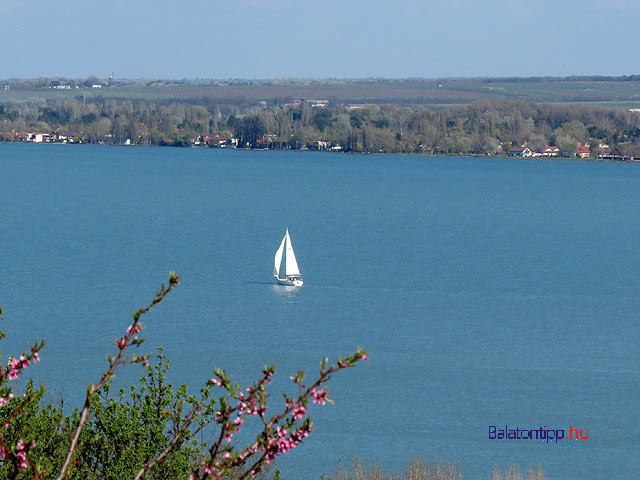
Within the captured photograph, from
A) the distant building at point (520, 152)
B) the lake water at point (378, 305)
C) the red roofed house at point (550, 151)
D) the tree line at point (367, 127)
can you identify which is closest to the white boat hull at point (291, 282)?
the lake water at point (378, 305)

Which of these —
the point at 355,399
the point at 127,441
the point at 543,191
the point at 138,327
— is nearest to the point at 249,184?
the point at 543,191

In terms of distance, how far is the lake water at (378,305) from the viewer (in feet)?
57.5

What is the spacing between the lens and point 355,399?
18.6 meters

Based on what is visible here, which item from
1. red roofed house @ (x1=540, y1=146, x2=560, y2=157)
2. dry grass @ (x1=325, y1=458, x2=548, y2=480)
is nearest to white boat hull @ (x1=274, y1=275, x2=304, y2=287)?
dry grass @ (x1=325, y1=458, x2=548, y2=480)

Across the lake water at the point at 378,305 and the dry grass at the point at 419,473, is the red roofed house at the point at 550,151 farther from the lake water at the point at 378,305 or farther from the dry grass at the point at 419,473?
the dry grass at the point at 419,473

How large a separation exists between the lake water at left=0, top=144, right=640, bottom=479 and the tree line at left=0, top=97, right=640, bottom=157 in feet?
164

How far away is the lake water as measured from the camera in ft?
57.5

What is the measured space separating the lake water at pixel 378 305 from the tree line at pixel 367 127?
50.0 m

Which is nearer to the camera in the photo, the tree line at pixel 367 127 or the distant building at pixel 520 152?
the distant building at pixel 520 152

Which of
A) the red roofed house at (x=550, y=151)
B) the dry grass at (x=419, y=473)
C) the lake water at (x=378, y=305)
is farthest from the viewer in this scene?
the red roofed house at (x=550, y=151)

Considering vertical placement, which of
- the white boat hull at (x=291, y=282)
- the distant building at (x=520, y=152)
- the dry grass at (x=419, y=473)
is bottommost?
the distant building at (x=520, y=152)

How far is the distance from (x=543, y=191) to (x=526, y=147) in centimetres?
4408

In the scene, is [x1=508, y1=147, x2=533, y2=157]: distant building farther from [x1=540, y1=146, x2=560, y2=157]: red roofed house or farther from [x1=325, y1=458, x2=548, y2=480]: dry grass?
[x1=325, y1=458, x2=548, y2=480]: dry grass

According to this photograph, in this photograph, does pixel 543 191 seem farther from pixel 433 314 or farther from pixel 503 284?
pixel 433 314
